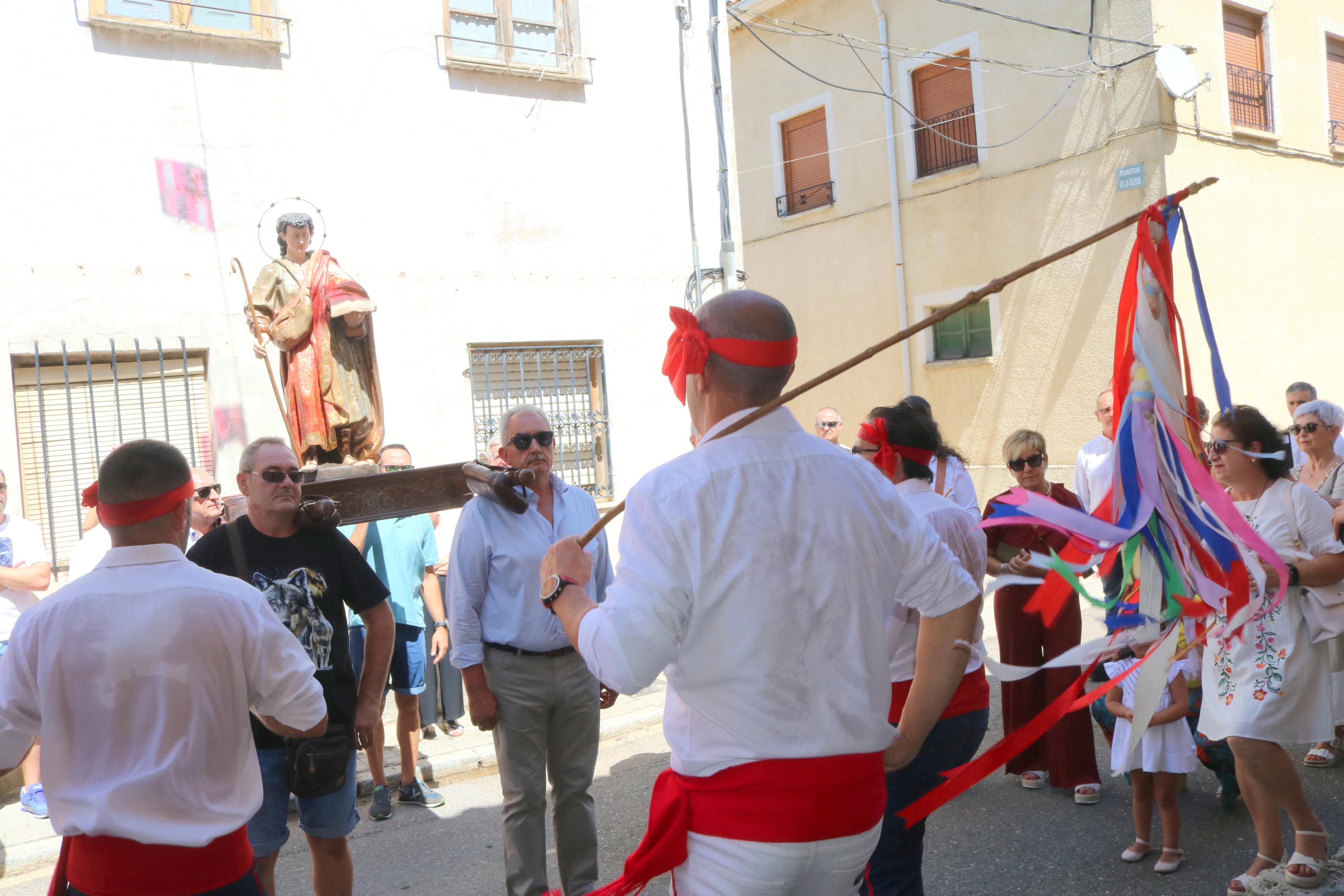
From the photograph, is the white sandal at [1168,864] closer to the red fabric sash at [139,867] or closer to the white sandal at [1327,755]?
the white sandal at [1327,755]

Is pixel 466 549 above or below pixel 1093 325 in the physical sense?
below

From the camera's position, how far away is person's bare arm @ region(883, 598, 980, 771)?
2.45m

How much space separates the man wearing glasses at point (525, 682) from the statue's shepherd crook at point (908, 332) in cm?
141

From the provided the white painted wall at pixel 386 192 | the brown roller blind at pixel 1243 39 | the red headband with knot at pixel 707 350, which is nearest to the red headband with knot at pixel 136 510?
the red headband with knot at pixel 707 350

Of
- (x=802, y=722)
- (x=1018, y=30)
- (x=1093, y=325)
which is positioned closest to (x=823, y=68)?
(x=1018, y=30)

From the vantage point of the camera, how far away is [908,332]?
2387mm

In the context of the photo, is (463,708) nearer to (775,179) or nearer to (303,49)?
(303,49)

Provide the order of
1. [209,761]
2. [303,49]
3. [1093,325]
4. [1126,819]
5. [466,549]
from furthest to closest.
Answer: [1093,325], [303,49], [1126,819], [466,549], [209,761]

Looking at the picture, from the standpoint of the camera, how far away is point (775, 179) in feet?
57.4

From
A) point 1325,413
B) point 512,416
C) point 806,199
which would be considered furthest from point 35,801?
point 806,199

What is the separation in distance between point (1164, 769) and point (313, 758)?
328 cm

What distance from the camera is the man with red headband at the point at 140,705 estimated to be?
244cm

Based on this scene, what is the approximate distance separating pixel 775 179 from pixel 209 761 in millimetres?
16054

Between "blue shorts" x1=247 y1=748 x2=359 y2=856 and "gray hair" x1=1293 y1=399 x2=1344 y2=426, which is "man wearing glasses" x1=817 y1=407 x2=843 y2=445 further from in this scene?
"blue shorts" x1=247 y1=748 x2=359 y2=856
